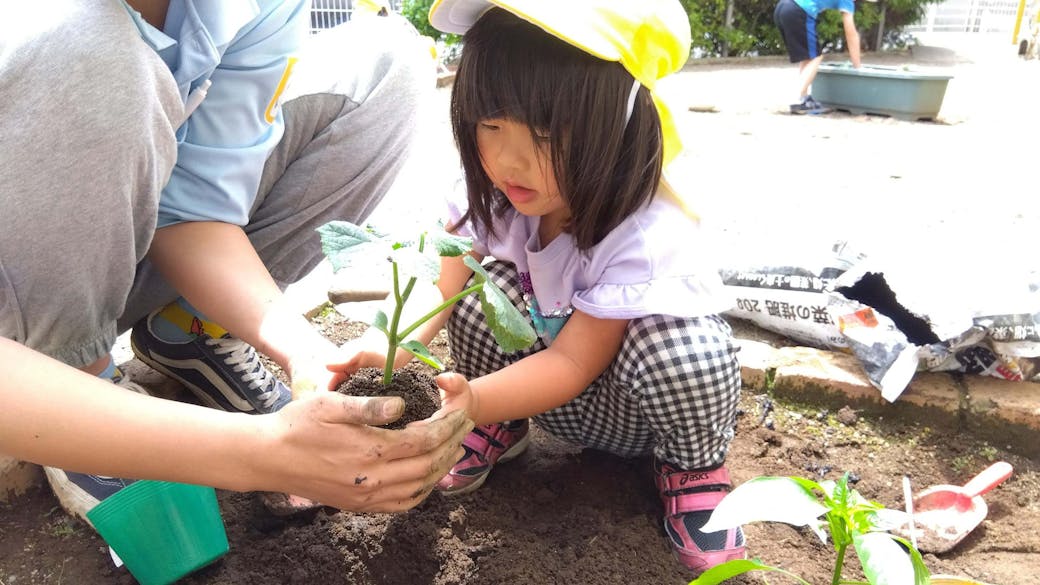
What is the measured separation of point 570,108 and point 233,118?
2.03 feet

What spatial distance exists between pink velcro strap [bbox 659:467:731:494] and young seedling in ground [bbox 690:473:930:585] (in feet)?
1.84

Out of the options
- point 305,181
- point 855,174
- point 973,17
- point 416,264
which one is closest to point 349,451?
point 416,264

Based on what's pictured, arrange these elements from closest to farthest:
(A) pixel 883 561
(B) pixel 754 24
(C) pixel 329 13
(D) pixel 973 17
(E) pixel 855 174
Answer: (A) pixel 883 561
(E) pixel 855 174
(C) pixel 329 13
(B) pixel 754 24
(D) pixel 973 17

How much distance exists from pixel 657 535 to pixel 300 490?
0.67m

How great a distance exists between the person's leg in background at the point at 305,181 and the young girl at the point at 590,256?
0.32 meters

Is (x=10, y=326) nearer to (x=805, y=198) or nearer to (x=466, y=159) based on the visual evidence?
(x=466, y=159)

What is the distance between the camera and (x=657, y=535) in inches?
56.4

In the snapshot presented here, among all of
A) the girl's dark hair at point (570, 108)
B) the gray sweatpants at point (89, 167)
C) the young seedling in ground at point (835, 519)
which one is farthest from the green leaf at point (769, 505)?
the gray sweatpants at point (89, 167)

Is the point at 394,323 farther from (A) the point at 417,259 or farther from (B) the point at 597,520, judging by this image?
(B) the point at 597,520

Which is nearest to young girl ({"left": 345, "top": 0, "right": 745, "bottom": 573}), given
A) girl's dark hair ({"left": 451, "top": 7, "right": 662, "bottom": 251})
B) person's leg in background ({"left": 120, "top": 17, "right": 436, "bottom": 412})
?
girl's dark hair ({"left": 451, "top": 7, "right": 662, "bottom": 251})

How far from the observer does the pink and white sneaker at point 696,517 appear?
Answer: 1370mm

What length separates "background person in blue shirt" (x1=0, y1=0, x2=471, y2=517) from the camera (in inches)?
38.9

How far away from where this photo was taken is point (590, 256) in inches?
52.1

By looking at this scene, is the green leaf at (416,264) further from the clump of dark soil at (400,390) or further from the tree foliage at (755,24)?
the tree foliage at (755,24)
